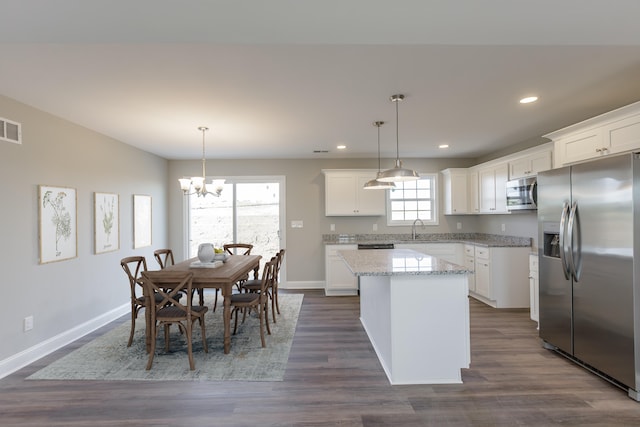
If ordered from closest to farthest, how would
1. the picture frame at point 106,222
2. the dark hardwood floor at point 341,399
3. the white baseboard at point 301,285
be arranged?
the dark hardwood floor at point 341,399, the picture frame at point 106,222, the white baseboard at point 301,285

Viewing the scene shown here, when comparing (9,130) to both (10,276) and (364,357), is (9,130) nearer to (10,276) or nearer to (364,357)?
(10,276)

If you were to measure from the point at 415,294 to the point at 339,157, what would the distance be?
380 centimetres

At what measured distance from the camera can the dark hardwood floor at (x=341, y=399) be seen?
2125mm

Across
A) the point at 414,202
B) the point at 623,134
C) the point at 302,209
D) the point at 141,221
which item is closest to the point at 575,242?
the point at 623,134

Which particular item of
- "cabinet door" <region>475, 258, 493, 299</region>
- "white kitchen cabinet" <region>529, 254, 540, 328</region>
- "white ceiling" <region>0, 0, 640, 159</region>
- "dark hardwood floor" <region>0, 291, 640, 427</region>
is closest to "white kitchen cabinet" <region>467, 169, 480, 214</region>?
"cabinet door" <region>475, 258, 493, 299</region>

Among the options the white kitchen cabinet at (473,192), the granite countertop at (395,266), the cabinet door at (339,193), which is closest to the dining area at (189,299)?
the granite countertop at (395,266)

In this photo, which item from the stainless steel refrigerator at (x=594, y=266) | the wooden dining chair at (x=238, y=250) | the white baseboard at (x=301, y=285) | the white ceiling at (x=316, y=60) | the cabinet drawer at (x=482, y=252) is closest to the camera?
the white ceiling at (x=316, y=60)

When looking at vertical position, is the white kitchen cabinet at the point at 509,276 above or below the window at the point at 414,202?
below

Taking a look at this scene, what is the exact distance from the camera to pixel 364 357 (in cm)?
301

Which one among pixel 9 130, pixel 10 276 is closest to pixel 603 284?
pixel 10 276

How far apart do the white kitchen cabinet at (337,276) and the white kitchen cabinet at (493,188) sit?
223 cm

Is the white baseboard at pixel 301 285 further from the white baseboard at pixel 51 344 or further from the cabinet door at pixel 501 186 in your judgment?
the cabinet door at pixel 501 186

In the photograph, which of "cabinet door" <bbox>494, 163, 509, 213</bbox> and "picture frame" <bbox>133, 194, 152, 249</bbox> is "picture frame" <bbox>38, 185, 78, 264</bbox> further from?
"cabinet door" <bbox>494, 163, 509, 213</bbox>

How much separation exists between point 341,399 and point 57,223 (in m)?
3.37
